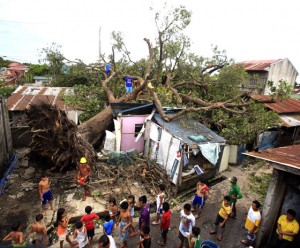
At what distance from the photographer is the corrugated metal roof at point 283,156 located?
176 inches

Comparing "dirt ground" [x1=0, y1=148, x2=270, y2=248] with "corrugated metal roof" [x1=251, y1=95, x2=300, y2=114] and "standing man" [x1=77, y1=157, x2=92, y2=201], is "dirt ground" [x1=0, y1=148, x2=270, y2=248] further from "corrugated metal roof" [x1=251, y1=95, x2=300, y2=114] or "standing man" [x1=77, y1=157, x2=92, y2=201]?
"corrugated metal roof" [x1=251, y1=95, x2=300, y2=114]

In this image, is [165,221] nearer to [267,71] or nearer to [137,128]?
[137,128]

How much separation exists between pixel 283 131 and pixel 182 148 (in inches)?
365

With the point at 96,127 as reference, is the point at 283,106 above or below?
above

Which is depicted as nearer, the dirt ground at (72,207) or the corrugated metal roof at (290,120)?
the dirt ground at (72,207)

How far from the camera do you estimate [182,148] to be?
7.71m

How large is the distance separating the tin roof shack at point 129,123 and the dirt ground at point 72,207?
2791 mm

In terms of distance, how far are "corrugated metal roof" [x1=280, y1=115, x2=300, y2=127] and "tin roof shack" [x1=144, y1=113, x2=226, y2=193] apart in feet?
20.6

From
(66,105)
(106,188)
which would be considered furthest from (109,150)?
(66,105)

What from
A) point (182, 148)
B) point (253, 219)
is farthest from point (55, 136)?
point (253, 219)

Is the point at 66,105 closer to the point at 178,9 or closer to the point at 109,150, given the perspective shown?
the point at 109,150

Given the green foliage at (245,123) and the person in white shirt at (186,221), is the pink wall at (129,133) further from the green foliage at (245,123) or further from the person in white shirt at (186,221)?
the person in white shirt at (186,221)

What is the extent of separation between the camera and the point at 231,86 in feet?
43.7

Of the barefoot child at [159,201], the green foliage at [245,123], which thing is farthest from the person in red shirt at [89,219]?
the green foliage at [245,123]
